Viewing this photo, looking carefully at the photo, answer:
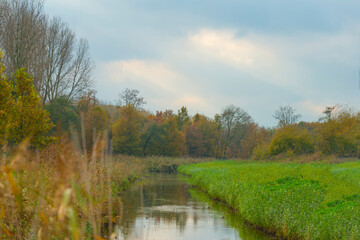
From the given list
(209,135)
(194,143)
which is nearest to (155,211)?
(194,143)

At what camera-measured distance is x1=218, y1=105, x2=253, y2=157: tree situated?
6838 centimetres

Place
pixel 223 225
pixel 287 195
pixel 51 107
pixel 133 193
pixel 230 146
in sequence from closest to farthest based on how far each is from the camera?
pixel 287 195, pixel 223 225, pixel 133 193, pixel 51 107, pixel 230 146

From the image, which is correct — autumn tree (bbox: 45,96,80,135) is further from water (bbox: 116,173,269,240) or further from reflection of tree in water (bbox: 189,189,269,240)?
reflection of tree in water (bbox: 189,189,269,240)

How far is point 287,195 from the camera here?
11.1 meters

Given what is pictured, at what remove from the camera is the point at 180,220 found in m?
13.2

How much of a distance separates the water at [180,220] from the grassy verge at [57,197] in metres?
0.81

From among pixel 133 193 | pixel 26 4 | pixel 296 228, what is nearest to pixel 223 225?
pixel 296 228

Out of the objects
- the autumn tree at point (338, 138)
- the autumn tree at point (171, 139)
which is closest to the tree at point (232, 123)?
the autumn tree at point (171, 139)

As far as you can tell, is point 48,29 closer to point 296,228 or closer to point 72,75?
point 72,75

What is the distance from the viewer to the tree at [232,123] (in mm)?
68375

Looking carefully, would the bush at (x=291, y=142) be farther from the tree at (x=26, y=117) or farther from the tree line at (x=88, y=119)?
the tree at (x=26, y=117)

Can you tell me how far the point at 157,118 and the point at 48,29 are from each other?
41358 millimetres

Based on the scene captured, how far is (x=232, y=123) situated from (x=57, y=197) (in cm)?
6816

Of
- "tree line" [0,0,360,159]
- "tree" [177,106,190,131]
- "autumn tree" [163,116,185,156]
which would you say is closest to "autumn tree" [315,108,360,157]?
"tree line" [0,0,360,159]
